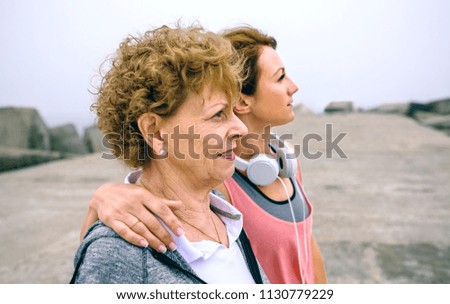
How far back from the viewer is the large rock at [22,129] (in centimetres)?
832

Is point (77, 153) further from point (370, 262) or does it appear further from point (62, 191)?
point (370, 262)

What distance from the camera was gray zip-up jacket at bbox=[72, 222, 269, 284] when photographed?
84 centimetres

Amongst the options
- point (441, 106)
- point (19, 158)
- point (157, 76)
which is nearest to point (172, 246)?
point (157, 76)

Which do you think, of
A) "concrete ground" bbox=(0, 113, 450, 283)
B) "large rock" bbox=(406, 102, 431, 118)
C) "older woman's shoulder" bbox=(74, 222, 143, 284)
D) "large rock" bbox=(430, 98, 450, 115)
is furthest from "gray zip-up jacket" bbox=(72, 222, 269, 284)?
"large rock" bbox=(406, 102, 431, 118)

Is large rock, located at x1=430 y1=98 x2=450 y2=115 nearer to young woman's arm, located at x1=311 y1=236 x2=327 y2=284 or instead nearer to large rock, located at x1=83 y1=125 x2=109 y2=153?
large rock, located at x1=83 y1=125 x2=109 y2=153

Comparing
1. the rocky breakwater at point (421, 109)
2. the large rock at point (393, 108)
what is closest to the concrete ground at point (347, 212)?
the rocky breakwater at point (421, 109)

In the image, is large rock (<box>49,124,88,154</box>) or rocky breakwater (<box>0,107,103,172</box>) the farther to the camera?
large rock (<box>49,124,88,154</box>)

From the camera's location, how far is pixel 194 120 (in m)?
1.03

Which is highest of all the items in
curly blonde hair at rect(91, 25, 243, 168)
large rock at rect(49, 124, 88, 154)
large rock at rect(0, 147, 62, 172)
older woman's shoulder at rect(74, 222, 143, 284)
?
curly blonde hair at rect(91, 25, 243, 168)

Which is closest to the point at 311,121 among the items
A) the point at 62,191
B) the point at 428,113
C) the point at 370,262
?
the point at 428,113

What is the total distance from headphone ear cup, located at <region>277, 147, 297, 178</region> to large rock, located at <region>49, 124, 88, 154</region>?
8636 mm

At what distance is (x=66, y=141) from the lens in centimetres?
952

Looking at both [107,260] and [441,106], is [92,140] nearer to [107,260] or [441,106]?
[107,260]
